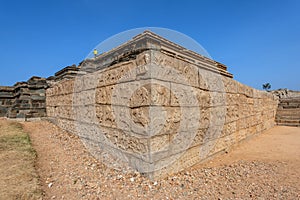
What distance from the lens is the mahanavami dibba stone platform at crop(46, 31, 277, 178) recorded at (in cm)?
221

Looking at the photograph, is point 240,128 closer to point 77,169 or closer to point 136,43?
point 136,43

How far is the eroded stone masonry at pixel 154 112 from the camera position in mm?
2211

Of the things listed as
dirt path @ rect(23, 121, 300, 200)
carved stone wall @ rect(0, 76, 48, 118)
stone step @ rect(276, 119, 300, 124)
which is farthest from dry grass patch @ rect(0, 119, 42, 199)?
stone step @ rect(276, 119, 300, 124)

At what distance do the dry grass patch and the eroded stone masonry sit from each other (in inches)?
A: 42.1

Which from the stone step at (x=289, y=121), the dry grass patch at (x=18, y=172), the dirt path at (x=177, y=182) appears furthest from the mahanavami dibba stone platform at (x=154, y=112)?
the stone step at (x=289, y=121)

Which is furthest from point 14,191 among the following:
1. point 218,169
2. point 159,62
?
point 218,169

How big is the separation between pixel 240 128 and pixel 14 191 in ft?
16.9

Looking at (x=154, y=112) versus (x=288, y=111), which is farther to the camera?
(x=288, y=111)

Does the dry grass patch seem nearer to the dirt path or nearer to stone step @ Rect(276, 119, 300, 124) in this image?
the dirt path

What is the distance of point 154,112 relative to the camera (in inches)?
85.4

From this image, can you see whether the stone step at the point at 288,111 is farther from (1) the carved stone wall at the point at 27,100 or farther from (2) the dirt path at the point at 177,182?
(1) the carved stone wall at the point at 27,100

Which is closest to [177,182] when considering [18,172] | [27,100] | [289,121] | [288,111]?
[18,172]

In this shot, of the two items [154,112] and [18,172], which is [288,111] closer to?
[154,112]

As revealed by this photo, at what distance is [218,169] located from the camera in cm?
276
